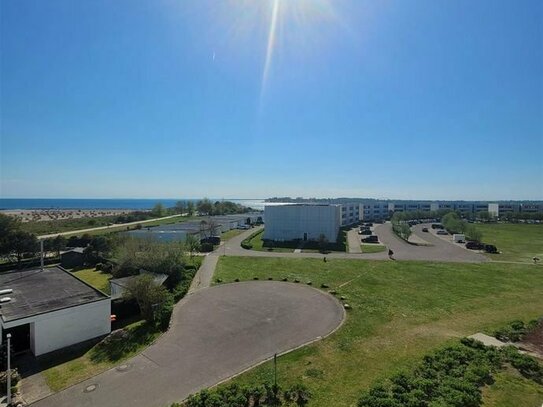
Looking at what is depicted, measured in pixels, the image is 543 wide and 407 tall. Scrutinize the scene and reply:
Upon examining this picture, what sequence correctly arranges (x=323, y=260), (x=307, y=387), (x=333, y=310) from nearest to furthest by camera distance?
(x=307, y=387)
(x=333, y=310)
(x=323, y=260)

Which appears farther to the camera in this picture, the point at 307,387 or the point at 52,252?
the point at 52,252

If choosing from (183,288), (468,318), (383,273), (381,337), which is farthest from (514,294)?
(183,288)

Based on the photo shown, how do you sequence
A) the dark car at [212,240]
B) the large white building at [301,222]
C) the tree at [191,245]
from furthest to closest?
the large white building at [301,222] < the dark car at [212,240] < the tree at [191,245]

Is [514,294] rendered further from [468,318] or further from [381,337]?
[381,337]

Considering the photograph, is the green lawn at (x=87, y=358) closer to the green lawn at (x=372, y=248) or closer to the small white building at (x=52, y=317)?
the small white building at (x=52, y=317)

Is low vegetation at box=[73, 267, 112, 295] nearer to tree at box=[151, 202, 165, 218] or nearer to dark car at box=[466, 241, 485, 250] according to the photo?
dark car at box=[466, 241, 485, 250]

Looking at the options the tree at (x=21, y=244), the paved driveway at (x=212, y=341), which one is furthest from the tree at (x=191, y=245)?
the tree at (x=21, y=244)

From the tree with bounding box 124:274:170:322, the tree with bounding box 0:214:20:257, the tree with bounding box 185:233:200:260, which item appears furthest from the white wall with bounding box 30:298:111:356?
the tree with bounding box 0:214:20:257
